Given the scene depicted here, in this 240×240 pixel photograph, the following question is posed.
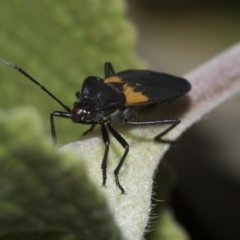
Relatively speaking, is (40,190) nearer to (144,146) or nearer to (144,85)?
(144,146)

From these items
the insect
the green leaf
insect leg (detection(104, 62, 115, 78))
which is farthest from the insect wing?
the green leaf

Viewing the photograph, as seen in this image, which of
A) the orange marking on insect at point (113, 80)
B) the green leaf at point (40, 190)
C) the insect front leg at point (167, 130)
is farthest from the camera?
the orange marking on insect at point (113, 80)

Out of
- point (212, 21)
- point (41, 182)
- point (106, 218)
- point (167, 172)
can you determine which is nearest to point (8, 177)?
point (41, 182)

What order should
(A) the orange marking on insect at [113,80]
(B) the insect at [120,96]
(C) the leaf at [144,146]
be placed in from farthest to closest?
(A) the orange marking on insect at [113,80]
(B) the insect at [120,96]
(C) the leaf at [144,146]

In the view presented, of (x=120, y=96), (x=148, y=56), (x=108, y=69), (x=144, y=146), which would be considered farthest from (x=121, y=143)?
(x=148, y=56)

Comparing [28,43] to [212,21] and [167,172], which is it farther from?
[212,21]

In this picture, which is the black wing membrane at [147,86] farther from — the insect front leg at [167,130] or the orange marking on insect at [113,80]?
the insect front leg at [167,130]

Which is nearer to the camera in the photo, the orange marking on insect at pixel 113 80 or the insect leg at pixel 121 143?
the insect leg at pixel 121 143

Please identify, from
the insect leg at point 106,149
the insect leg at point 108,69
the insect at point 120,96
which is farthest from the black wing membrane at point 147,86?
the insect leg at point 106,149

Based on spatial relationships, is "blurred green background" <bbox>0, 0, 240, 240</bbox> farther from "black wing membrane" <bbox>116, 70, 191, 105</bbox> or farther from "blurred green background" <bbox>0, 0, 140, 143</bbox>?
"black wing membrane" <bbox>116, 70, 191, 105</bbox>
